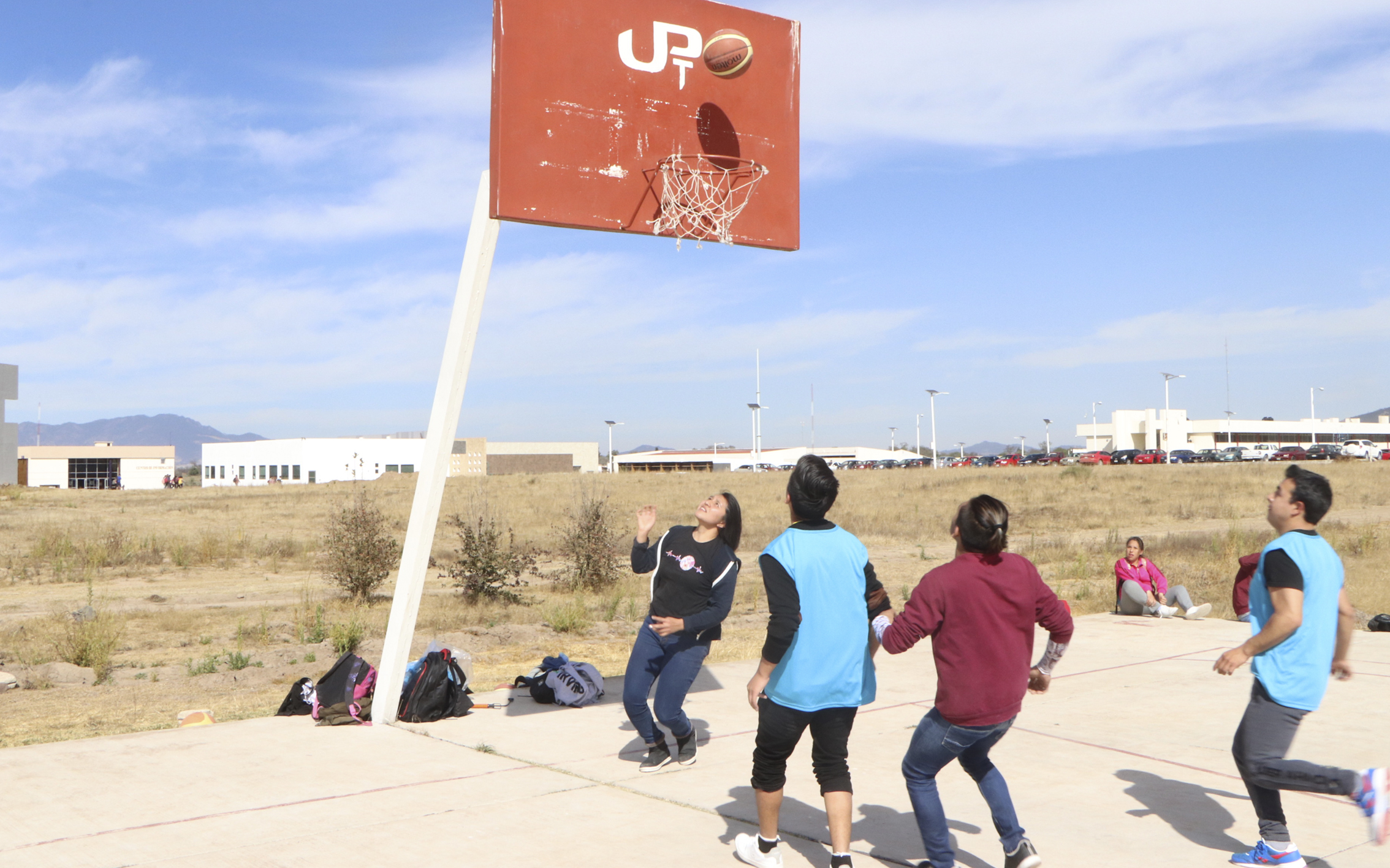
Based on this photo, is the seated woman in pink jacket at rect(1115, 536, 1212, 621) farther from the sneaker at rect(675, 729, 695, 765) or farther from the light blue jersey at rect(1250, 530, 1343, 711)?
the light blue jersey at rect(1250, 530, 1343, 711)

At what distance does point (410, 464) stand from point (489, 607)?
97.0 m

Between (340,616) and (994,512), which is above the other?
(994,512)

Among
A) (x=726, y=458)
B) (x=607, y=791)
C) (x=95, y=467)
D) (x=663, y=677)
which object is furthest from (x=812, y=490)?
(x=726, y=458)

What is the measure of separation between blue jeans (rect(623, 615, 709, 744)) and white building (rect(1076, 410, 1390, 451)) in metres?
128

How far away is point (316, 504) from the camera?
4606 centimetres

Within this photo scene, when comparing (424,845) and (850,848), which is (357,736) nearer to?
(424,845)

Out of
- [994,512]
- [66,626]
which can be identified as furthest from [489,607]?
[994,512]

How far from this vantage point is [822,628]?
4500mm

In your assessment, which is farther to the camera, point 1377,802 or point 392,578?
point 392,578

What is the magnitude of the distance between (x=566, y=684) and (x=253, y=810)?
3.34m

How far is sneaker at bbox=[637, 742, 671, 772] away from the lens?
6.85 metres

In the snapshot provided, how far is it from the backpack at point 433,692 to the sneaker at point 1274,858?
5665 millimetres

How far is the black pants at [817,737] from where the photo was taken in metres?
4.56

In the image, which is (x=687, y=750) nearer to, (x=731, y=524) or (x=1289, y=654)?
(x=731, y=524)
